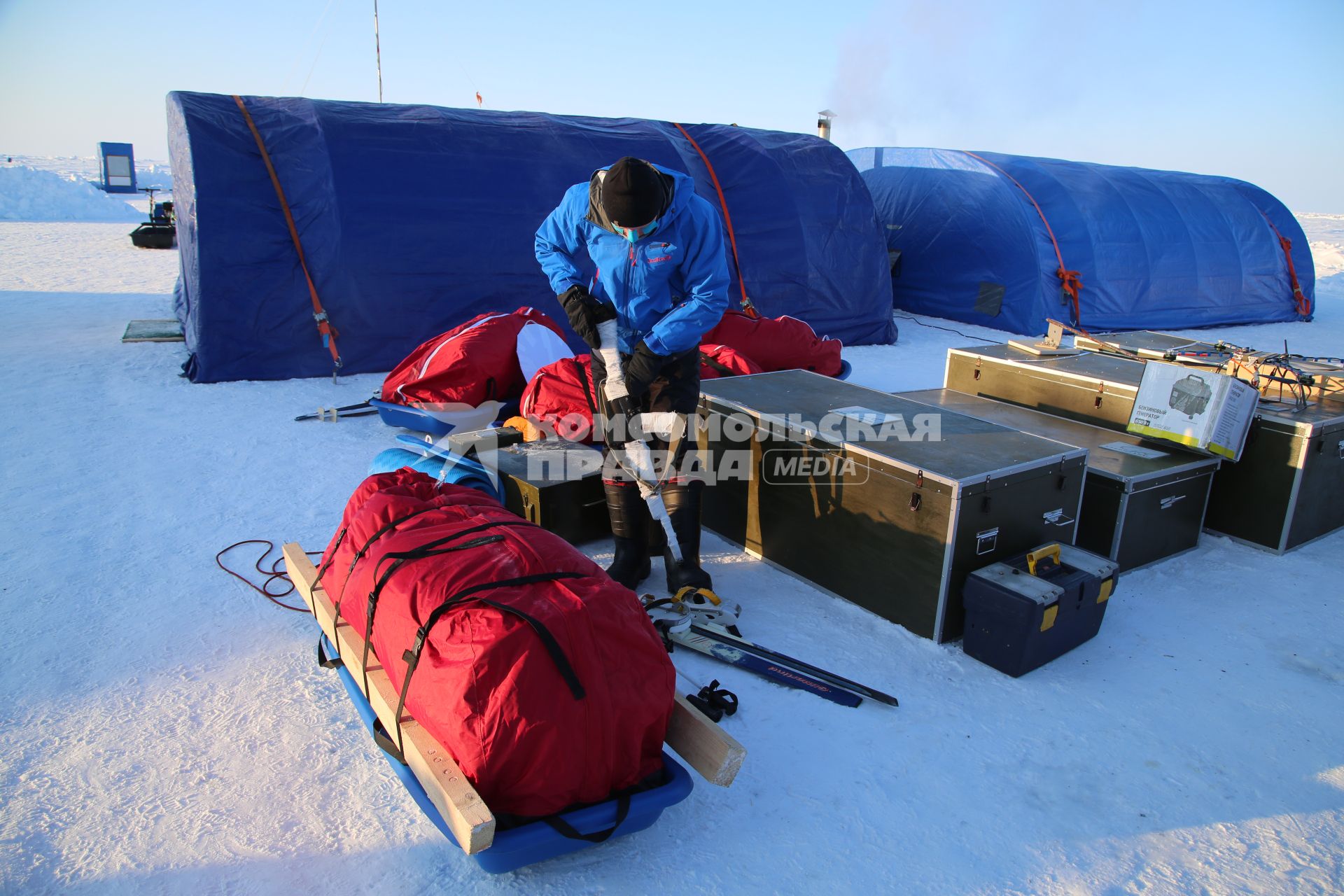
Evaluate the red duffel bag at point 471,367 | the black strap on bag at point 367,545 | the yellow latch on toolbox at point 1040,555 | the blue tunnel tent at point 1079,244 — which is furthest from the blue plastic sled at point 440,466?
the blue tunnel tent at point 1079,244

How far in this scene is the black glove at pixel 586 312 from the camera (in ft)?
10.1

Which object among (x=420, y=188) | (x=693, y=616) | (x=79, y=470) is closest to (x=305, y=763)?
(x=693, y=616)

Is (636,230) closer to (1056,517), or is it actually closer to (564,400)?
(564,400)

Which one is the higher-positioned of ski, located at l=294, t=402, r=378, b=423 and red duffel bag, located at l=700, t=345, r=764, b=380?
red duffel bag, located at l=700, t=345, r=764, b=380

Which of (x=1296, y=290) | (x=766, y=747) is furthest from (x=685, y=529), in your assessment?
A: (x=1296, y=290)

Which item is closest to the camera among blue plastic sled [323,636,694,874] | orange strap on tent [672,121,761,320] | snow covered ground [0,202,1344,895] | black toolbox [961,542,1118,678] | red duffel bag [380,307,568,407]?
blue plastic sled [323,636,694,874]

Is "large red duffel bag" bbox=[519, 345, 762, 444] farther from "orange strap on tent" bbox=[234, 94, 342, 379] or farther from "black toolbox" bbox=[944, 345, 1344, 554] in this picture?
"orange strap on tent" bbox=[234, 94, 342, 379]

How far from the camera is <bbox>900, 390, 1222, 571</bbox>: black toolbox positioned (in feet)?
11.2

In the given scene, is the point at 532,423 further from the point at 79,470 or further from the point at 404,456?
the point at 79,470

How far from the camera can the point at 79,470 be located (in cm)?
421

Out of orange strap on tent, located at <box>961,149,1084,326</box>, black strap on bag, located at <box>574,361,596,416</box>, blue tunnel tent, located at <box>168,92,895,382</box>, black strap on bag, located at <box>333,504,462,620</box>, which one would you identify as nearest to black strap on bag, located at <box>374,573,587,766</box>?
black strap on bag, located at <box>333,504,462,620</box>

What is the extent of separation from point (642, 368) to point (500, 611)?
1.40 m

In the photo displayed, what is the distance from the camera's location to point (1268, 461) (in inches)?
147

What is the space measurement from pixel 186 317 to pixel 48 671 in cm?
518
